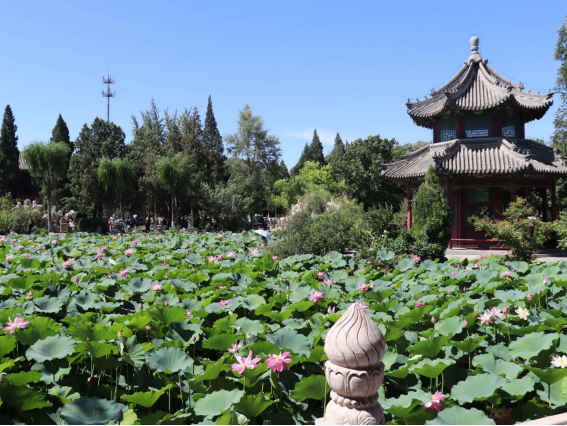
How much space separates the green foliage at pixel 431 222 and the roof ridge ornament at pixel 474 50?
10.3 m

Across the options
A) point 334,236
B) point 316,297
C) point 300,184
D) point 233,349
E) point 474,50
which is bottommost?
point 233,349

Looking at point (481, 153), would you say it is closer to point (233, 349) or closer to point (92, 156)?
point (233, 349)

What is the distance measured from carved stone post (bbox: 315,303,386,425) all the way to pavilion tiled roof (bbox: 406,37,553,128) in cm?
1693

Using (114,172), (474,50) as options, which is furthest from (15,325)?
(114,172)

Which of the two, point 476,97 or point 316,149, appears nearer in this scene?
point 476,97

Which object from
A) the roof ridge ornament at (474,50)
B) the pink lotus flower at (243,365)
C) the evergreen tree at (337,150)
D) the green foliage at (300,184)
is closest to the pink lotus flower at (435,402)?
the pink lotus flower at (243,365)

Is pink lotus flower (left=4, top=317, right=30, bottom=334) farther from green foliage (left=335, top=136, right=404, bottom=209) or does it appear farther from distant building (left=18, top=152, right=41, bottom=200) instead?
A: distant building (left=18, top=152, right=41, bottom=200)

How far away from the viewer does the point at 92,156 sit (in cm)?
3450

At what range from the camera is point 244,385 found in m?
2.62

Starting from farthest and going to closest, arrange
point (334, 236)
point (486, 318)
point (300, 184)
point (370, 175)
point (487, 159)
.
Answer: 1. point (300, 184)
2. point (370, 175)
3. point (487, 159)
4. point (334, 236)
5. point (486, 318)

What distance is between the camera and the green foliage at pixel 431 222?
11039mm

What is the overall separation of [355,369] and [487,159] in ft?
54.3

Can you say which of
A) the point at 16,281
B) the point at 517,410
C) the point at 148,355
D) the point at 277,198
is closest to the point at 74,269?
the point at 16,281

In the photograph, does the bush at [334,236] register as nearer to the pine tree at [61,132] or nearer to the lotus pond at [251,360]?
the lotus pond at [251,360]
